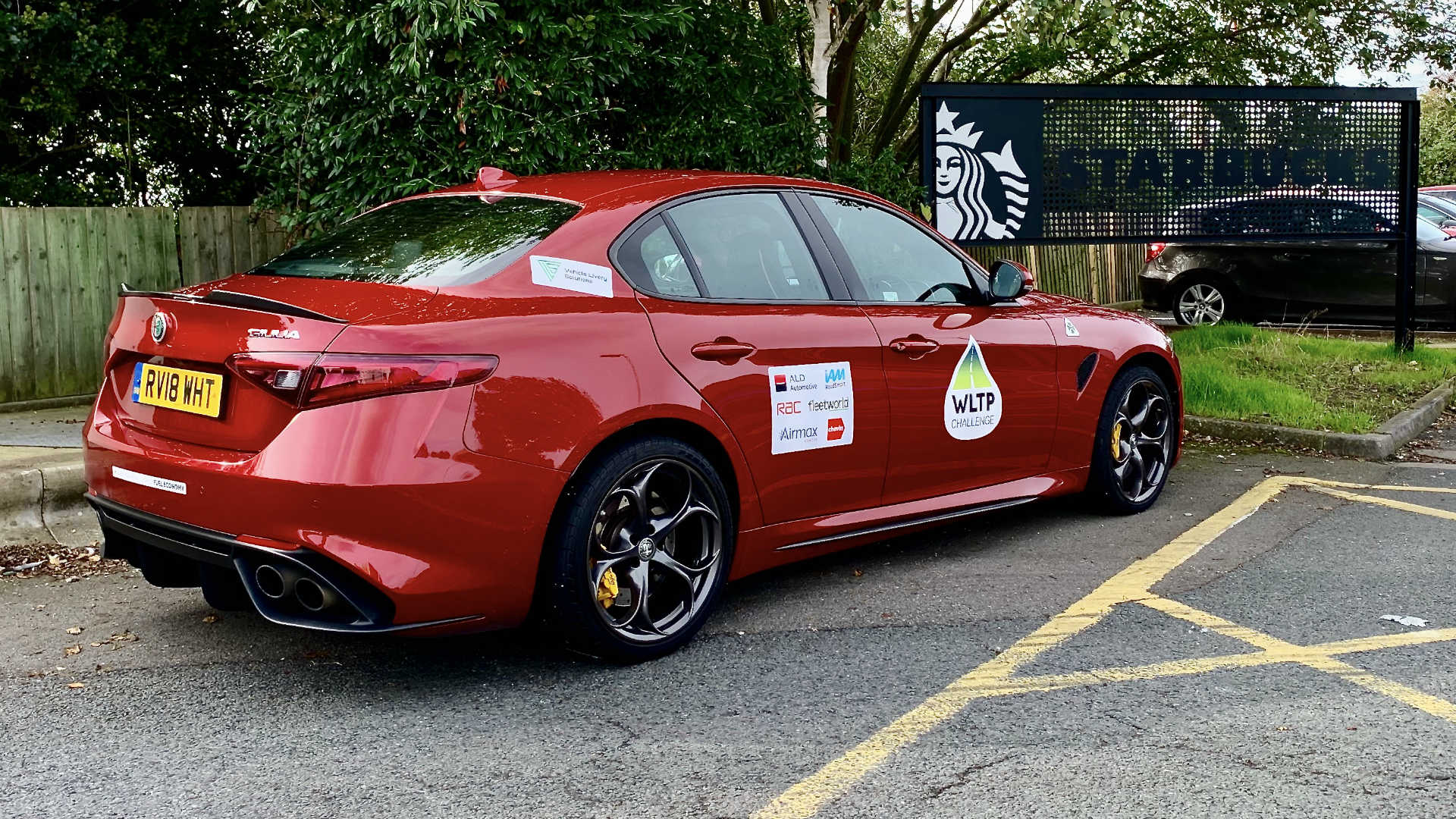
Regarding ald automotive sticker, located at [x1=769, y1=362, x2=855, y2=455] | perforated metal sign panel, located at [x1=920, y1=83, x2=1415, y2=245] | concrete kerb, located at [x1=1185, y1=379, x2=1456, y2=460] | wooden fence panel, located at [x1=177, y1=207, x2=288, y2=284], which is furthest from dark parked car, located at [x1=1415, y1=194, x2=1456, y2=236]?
ald automotive sticker, located at [x1=769, y1=362, x2=855, y2=455]

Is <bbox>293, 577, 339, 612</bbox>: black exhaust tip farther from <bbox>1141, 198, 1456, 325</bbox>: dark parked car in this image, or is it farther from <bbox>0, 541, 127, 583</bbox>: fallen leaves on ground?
<bbox>1141, 198, 1456, 325</bbox>: dark parked car

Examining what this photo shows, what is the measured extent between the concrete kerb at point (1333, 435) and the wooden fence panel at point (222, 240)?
6276 mm

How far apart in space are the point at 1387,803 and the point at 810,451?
6.73 ft

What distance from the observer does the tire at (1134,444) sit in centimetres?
605

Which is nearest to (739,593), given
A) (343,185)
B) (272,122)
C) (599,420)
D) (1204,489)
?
(599,420)

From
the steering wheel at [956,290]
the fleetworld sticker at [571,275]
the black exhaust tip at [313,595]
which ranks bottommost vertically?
the black exhaust tip at [313,595]

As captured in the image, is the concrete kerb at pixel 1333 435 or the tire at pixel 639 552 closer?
the tire at pixel 639 552

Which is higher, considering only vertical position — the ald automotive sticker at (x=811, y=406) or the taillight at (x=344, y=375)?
the taillight at (x=344, y=375)

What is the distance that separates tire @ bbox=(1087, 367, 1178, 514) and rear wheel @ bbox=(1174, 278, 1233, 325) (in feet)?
28.8

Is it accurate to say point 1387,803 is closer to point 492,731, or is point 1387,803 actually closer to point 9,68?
point 492,731

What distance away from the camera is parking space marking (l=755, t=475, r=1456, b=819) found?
3330 mm

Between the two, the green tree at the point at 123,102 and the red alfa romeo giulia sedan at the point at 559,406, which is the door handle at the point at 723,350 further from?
the green tree at the point at 123,102

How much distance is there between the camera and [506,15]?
24.2 feet

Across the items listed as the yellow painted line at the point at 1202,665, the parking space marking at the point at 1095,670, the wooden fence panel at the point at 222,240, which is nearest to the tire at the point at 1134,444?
the parking space marking at the point at 1095,670
